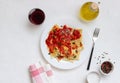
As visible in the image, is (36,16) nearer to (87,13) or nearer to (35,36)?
(35,36)

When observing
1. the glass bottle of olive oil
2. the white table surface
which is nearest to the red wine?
the white table surface

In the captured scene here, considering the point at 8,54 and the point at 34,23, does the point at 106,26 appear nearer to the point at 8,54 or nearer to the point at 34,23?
the point at 34,23

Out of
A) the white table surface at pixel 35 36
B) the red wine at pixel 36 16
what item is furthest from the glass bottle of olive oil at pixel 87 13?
the red wine at pixel 36 16

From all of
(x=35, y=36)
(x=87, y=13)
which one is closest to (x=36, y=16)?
(x=35, y=36)

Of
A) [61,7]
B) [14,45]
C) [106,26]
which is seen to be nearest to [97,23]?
[106,26]

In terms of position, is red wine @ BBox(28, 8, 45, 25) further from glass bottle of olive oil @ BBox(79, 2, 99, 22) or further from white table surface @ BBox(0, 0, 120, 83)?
glass bottle of olive oil @ BBox(79, 2, 99, 22)
